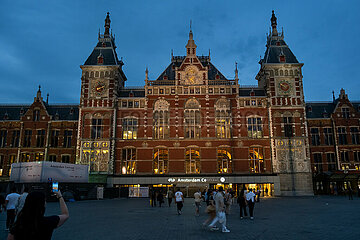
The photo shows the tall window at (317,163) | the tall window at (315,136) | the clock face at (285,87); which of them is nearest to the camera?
the clock face at (285,87)

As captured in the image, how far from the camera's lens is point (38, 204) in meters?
3.87

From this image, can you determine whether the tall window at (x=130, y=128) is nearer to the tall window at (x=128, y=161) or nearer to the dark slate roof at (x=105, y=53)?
the tall window at (x=128, y=161)

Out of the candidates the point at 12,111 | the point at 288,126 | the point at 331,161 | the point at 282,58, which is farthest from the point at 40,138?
the point at 331,161

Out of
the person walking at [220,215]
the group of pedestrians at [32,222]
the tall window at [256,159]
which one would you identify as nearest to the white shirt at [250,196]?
the person walking at [220,215]

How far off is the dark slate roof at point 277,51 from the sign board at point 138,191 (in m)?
26.7

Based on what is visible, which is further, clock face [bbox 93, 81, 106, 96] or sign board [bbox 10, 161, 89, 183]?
clock face [bbox 93, 81, 106, 96]

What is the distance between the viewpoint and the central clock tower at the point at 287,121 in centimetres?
4059

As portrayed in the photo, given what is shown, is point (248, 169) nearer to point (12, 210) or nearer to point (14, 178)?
point (14, 178)

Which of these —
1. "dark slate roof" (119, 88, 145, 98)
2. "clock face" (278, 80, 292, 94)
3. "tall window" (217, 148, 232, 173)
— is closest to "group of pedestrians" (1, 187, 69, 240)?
"tall window" (217, 148, 232, 173)

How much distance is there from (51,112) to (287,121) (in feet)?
123

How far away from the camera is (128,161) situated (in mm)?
42062

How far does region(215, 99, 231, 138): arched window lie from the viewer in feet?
139

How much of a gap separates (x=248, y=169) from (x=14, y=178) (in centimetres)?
2921

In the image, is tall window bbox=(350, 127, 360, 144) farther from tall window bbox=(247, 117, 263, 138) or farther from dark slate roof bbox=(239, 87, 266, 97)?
dark slate roof bbox=(239, 87, 266, 97)
